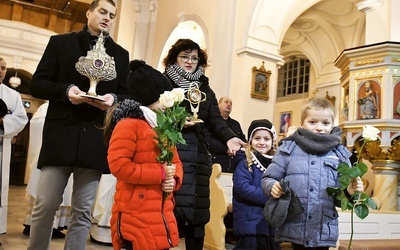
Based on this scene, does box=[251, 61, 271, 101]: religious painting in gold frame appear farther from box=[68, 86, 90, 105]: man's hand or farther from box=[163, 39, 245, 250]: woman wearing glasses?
box=[68, 86, 90, 105]: man's hand

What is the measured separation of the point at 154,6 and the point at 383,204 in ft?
27.2

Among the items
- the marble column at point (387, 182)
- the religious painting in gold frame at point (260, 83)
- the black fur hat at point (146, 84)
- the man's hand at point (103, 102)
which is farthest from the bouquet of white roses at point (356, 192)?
the religious painting in gold frame at point (260, 83)

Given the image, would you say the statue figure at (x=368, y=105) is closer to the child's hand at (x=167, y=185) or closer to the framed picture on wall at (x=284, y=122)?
the child's hand at (x=167, y=185)

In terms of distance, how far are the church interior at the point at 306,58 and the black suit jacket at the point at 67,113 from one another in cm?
218

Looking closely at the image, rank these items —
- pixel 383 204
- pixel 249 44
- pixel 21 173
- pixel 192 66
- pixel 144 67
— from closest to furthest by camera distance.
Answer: pixel 144 67 → pixel 192 66 → pixel 383 204 → pixel 249 44 → pixel 21 173

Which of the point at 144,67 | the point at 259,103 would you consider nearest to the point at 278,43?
the point at 259,103

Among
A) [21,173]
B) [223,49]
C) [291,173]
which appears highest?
[223,49]

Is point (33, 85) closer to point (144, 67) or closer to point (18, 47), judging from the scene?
point (144, 67)

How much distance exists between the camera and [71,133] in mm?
2277

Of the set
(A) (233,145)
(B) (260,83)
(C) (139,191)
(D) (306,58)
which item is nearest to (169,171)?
(C) (139,191)

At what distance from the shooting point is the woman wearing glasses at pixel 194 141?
2.51 metres

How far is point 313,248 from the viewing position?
2.26 m

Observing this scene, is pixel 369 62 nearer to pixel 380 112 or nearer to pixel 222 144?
pixel 380 112

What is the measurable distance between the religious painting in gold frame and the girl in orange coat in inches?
243
